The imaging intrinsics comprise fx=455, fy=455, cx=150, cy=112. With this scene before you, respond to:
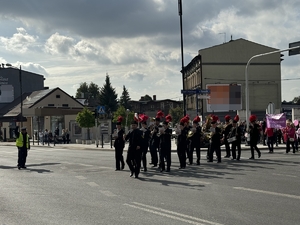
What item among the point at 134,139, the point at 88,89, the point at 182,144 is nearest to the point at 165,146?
the point at 182,144

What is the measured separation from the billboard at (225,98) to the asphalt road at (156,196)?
47.1m

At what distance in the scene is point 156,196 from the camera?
990cm

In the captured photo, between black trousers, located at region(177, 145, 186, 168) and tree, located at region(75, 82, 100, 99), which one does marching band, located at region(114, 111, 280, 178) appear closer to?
black trousers, located at region(177, 145, 186, 168)

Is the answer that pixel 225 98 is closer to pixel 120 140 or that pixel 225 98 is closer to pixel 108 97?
pixel 108 97

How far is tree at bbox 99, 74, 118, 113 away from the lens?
98.0 meters

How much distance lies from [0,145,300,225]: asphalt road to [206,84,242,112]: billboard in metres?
47.1

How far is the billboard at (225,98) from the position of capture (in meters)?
62.0

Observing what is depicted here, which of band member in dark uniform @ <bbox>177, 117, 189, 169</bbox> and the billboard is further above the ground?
the billboard

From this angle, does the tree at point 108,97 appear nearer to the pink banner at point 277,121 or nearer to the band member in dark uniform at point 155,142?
the pink banner at point 277,121

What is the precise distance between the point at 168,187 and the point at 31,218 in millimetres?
4212

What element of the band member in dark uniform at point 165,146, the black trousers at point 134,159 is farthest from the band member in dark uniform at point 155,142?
the black trousers at point 134,159

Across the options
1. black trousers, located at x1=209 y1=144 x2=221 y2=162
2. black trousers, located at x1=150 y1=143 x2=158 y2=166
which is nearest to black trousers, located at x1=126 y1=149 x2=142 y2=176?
black trousers, located at x1=150 y1=143 x2=158 y2=166

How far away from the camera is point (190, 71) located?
76.5m

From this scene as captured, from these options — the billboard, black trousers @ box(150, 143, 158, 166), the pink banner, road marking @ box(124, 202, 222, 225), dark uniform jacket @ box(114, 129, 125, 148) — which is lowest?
road marking @ box(124, 202, 222, 225)
